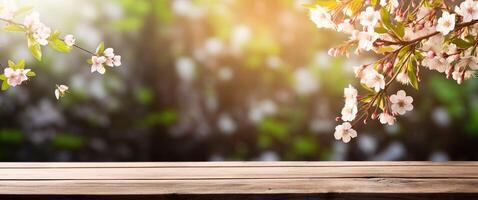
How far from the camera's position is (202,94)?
9.05ft

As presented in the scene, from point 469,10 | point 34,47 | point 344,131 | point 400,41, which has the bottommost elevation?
point 34,47

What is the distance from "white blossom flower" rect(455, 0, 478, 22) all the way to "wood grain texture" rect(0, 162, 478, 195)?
41cm

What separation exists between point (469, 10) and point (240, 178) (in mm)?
655

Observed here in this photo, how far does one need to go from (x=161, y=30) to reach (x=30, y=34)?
4.21ft

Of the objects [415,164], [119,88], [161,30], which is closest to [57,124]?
[119,88]

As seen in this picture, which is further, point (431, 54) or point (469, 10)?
point (431, 54)

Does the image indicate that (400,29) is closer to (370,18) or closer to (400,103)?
(370,18)

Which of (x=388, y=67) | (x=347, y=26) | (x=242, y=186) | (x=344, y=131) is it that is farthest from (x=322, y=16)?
(x=242, y=186)

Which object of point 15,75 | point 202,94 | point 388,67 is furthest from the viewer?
point 202,94

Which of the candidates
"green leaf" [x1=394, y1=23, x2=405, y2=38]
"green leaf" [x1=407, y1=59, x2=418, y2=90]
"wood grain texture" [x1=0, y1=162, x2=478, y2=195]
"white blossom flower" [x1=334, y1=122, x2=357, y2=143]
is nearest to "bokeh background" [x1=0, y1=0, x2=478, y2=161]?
"wood grain texture" [x1=0, y1=162, x2=478, y2=195]

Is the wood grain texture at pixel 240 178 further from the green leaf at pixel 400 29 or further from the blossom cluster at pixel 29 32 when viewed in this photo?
the green leaf at pixel 400 29

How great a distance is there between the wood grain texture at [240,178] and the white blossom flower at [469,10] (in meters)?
0.41

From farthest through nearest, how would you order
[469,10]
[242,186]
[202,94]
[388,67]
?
[202,94] → [242,186] → [388,67] → [469,10]

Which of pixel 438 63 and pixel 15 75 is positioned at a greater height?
pixel 438 63
